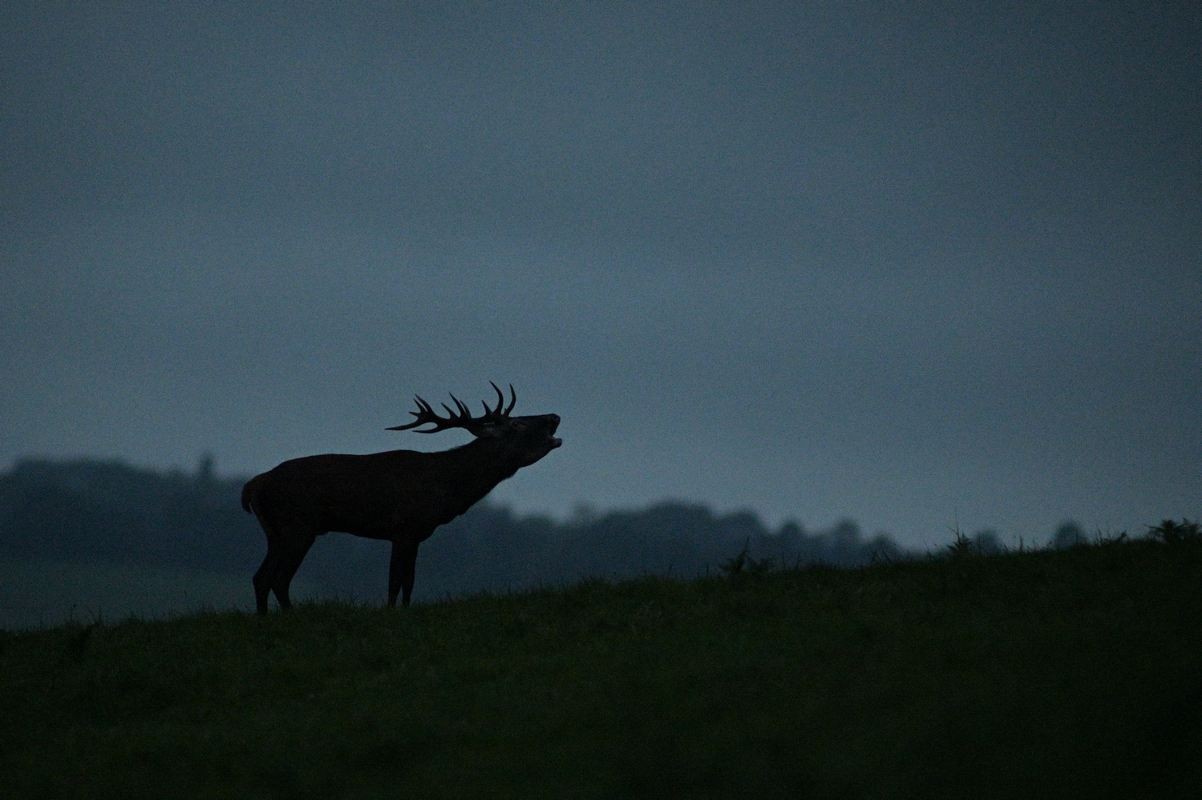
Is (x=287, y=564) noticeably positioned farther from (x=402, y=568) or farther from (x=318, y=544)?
(x=318, y=544)

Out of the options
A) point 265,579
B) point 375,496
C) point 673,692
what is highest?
point 375,496

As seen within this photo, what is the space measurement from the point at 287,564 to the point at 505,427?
157 inches

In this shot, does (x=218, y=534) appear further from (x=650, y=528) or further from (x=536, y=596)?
(x=536, y=596)

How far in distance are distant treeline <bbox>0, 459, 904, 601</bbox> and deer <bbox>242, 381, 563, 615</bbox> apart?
9441 centimetres

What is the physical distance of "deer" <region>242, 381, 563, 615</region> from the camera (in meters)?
16.8

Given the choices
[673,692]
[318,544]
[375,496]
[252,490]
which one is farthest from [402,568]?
[318,544]

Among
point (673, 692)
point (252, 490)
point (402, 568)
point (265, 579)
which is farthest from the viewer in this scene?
point (402, 568)

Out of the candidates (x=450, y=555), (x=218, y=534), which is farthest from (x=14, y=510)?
(x=450, y=555)

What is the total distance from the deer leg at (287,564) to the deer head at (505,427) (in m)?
2.97

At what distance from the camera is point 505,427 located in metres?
19.0

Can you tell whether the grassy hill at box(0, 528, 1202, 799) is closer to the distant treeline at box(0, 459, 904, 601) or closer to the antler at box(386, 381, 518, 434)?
the antler at box(386, 381, 518, 434)

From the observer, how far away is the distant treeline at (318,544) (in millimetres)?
129750

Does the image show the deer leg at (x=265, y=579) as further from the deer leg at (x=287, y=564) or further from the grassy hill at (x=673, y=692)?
the grassy hill at (x=673, y=692)

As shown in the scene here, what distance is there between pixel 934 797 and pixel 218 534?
136 metres
